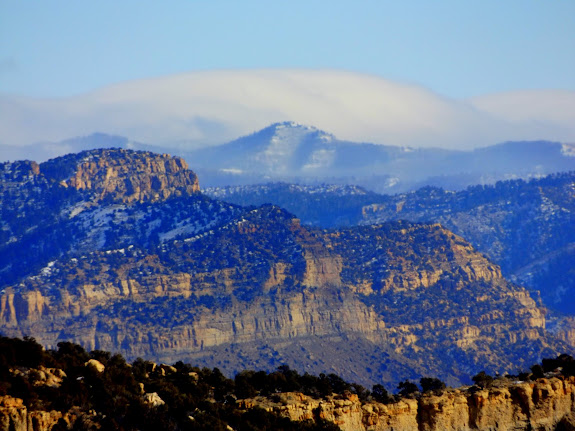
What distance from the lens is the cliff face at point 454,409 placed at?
279ft

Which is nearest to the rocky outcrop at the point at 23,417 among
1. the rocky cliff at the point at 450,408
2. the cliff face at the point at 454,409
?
the rocky cliff at the point at 450,408

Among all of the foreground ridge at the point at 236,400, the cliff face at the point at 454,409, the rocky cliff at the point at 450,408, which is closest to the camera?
the foreground ridge at the point at 236,400

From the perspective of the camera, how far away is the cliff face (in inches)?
3349

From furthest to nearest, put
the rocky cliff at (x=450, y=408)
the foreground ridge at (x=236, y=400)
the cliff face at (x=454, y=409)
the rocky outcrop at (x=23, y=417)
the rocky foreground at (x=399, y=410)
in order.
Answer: the cliff face at (x=454, y=409) → the rocky cliff at (x=450, y=408) → the rocky foreground at (x=399, y=410) → the foreground ridge at (x=236, y=400) → the rocky outcrop at (x=23, y=417)

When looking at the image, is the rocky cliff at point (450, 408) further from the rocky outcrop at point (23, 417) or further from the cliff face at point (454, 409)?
the rocky outcrop at point (23, 417)

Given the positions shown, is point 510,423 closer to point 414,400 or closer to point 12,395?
point 414,400

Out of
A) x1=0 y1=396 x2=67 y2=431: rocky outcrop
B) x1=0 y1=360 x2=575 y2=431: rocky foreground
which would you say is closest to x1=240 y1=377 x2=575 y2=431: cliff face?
x1=0 y1=360 x2=575 y2=431: rocky foreground

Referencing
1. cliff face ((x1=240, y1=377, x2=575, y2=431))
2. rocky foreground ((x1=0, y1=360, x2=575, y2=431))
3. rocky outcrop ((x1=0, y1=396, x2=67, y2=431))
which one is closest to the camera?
rocky outcrop ((x1=0, y1=396, x2=67, y2=431))

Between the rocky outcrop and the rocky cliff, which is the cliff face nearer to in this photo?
the rocky cliff

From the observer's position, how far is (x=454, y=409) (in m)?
90.4

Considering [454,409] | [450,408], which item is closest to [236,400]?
[450,408]

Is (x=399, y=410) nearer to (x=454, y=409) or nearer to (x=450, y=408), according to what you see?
(x=450, y=408)

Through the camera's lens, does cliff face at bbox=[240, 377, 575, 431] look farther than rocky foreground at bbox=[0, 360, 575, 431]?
Yes

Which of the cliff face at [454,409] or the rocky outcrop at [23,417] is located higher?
the rocky outcrop at [23,417]
